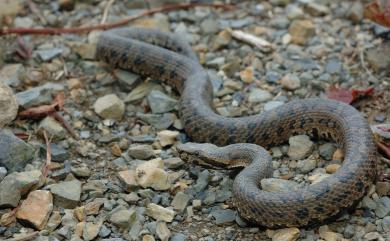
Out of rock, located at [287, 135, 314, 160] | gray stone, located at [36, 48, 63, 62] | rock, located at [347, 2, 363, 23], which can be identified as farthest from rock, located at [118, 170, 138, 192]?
rock, located at [347, 2, 363, 23]

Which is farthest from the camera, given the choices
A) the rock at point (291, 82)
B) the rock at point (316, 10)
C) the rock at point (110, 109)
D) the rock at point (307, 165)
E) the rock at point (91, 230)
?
the rock at point (316, 10)

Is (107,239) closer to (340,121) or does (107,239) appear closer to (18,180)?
(18,180)

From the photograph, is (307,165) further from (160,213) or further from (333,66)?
(333,66)

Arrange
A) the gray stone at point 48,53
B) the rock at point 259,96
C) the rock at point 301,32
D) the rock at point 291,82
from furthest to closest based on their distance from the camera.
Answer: the rock at point 301,32 → the gray stone at point 48,53 → the rock at point 291,82 → the rock at point 259,96

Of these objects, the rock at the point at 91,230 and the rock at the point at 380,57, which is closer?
the rock at the point at 91,230

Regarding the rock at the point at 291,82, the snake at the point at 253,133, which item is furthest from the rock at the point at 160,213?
the rock at the point at 291,82

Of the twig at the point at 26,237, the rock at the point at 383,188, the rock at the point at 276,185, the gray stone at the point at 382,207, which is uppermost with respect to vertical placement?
the rock at the point at 276,185

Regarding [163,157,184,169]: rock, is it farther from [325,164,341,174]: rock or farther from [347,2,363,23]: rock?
[347,2,363,23]: rock

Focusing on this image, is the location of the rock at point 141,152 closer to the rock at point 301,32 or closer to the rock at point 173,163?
the rock at point 173,163
